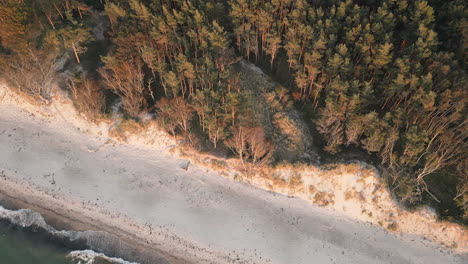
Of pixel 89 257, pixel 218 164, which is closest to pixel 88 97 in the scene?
pixel 218 164

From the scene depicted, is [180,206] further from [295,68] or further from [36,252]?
[295,68]

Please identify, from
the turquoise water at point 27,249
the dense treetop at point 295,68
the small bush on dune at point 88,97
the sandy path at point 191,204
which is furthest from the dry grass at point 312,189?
the small bush on dune at point 88,97

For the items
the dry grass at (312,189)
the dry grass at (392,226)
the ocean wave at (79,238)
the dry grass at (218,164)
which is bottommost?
the ocean wave at (79,238)

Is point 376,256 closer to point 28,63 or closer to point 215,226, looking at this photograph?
point 215,226

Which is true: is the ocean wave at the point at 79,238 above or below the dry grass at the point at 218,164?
below

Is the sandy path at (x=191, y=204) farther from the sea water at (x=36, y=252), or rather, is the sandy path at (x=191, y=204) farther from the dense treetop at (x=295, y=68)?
the sea water at (x=36, y=252)

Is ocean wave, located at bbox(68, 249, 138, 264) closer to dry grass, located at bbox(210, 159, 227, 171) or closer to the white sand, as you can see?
the white sand

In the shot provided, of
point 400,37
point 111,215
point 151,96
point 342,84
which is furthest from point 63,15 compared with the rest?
point 400,37

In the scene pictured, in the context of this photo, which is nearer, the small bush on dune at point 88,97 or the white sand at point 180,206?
the white sand at point 180,206
